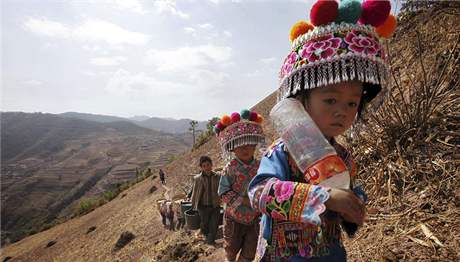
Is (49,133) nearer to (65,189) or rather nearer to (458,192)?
(65,189)

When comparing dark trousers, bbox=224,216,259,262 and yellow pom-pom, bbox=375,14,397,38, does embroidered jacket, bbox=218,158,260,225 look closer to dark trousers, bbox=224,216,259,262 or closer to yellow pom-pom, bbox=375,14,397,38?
dark trousers, bbox=224,216,259,262

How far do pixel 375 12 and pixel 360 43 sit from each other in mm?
185

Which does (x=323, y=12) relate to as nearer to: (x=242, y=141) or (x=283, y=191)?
(x=283, y=191)

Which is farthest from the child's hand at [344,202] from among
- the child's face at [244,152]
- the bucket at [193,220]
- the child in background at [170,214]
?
the child in background at [170,214]

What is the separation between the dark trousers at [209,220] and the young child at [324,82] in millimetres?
4077

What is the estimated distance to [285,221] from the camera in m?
1.41

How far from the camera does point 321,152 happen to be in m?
1.15

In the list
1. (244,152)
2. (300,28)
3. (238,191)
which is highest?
(300,28)

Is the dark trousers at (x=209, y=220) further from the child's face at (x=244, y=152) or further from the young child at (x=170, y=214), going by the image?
the young child at (x=170, y=214)

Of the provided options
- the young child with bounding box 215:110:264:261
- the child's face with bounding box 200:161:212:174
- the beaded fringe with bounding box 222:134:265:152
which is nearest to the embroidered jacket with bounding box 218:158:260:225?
the young child with bounding box 215:110:264:261

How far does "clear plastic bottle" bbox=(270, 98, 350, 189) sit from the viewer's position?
44.3 inches

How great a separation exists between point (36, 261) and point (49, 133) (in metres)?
152

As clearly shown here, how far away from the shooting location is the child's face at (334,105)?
136cm

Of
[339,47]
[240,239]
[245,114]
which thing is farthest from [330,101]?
[245,114]
